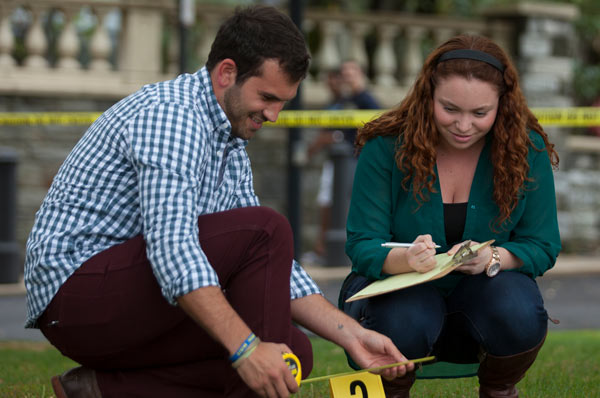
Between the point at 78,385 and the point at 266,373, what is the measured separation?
0.76 m

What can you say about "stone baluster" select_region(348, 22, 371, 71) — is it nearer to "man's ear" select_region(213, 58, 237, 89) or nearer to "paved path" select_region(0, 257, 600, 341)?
"paved path" select_region(0, 257, 600, 341)

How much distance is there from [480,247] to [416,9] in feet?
35.4

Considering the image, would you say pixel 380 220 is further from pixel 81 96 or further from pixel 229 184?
pixel 81 96

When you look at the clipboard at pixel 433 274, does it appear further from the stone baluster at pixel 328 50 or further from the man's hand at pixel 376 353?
the stone baluster at pixel 328 50

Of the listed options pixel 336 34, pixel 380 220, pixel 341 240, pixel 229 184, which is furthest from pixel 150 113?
pixel 336 34

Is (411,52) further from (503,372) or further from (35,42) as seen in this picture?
(503,372)

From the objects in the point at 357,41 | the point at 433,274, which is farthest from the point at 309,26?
the point at 433,274

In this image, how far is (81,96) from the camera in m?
9.97

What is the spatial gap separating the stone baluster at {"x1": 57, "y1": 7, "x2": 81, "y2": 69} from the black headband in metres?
7.08

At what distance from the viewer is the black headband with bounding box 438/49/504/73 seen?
3.41 metres

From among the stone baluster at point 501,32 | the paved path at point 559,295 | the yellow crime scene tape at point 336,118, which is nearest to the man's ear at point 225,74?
the paved path at point 559,295

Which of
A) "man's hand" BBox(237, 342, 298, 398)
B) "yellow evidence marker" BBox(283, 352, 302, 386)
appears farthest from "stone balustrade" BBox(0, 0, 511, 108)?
"man's hand" BBox(237, 342, 298, 398)

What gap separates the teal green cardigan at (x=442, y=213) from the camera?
351cm

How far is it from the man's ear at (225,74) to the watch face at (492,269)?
3.41 feet
